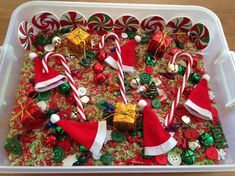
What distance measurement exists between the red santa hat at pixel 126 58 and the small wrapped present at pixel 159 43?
0.08 metres

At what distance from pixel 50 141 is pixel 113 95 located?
0.28m

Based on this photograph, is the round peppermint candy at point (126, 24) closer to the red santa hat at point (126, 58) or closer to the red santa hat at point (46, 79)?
the red santa hat at point (126, 58)

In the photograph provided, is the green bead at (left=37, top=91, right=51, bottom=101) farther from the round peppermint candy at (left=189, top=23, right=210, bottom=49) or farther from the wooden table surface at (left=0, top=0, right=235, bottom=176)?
the round peppermint candy at (left=189, top=23, right=210, bottom=49)

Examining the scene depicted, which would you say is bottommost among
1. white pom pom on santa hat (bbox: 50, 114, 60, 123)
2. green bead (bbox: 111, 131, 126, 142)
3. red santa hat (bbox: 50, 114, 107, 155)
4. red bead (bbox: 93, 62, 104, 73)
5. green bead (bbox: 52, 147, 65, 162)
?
green bead (bbox: 52, 147, 65, 162)

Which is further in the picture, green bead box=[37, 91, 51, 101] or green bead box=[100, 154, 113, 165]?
green bead box=[37, 91, 51, 101]

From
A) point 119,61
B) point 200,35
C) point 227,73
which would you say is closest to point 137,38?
point 119,61

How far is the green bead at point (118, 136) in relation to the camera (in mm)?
999

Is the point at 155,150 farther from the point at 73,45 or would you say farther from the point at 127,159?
the point at 73,45

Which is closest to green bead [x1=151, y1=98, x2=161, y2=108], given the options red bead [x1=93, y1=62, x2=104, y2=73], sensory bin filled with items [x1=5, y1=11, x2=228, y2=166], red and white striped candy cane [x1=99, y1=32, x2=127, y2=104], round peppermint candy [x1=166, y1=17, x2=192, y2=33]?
sensory bin filled with items [x1=5, y1=11, x2=228, y2=166]

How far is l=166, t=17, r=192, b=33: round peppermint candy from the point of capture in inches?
46.6

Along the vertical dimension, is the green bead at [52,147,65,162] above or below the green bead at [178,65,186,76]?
below

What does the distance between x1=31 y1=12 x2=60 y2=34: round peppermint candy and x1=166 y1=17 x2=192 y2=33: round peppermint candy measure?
448 millimetres

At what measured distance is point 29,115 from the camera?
96 centimetres

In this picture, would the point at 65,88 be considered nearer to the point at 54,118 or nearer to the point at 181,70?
the point at 54,118
